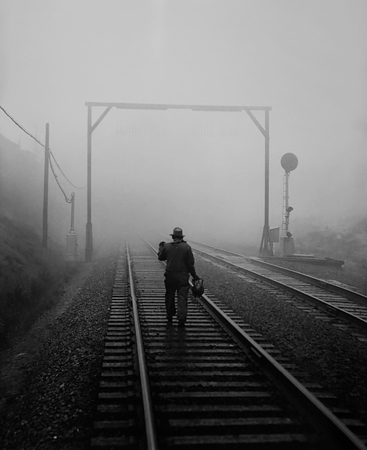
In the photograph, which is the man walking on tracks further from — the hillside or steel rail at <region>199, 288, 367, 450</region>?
the hillside

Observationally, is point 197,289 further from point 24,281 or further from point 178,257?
point 24,281

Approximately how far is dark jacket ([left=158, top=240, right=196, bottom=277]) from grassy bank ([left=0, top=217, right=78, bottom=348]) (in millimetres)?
3224

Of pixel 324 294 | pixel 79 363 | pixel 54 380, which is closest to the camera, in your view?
pixel 54 380

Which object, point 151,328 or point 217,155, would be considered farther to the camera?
point 217,155

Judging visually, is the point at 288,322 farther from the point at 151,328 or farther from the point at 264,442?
the point at 264,442

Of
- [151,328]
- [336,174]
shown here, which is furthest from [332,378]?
[336,174]

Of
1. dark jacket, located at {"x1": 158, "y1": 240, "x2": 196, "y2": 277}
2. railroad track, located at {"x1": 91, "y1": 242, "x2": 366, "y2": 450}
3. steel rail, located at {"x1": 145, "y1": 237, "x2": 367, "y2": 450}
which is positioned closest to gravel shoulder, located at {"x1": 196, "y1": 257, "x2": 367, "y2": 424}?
steel rail, located at {"x1": 145, "y1": 237, "x2": 367, "y2": 450}

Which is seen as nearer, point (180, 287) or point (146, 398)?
point (146, 398)

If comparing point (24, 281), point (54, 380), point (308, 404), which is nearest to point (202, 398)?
point (308, 404)

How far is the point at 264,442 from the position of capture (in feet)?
10.5

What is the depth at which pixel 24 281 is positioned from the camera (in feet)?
33.2

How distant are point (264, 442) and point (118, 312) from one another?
4.86m

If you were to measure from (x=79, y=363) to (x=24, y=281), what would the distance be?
590 cm

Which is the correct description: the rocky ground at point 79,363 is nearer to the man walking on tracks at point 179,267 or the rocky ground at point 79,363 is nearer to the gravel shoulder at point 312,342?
the gravel shoulder at point 312,342
